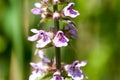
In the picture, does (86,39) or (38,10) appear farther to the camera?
(86,39)

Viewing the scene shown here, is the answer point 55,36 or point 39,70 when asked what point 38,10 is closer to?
point 55,36

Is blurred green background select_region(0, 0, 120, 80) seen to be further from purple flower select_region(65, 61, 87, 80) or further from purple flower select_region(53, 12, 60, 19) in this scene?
purple flower select_region(53, 12, 60, 19)

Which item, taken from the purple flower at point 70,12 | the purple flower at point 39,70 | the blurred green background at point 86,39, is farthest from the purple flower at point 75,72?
the blurred green background at point 86,39

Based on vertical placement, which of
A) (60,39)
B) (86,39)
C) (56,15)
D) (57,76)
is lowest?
(57,76)

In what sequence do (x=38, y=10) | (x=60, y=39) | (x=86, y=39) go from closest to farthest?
(x=60, y=39), (x=38, y=10), (x=86, y=39)

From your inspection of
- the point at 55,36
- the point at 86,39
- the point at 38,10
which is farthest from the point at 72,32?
the point at 86,39

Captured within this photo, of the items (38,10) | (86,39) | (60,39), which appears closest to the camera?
(60,39)
